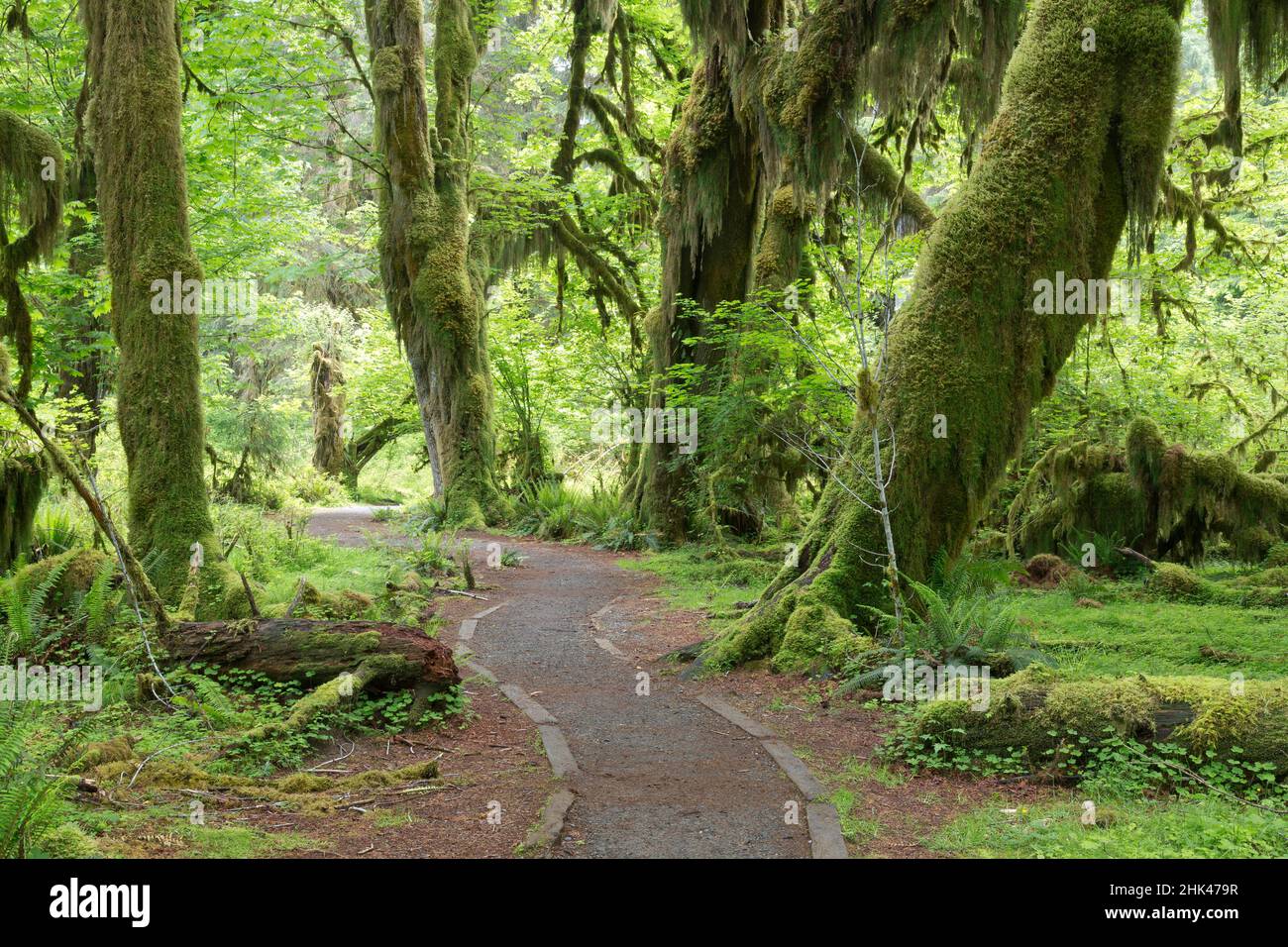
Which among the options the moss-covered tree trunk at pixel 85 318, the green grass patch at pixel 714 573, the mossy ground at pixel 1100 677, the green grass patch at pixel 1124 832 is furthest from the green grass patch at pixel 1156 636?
the moss-covered tree trunk at pixel 85 318

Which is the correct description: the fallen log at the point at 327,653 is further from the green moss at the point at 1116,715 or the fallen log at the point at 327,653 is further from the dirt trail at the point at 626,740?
the green moss at the point at 1116,715

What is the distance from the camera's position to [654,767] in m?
5.74

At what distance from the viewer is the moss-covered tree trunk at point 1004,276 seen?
775 cm

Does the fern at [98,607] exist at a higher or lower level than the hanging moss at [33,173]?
lower

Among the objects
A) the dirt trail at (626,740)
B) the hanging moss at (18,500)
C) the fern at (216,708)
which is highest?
the hanging moss at (18,500)

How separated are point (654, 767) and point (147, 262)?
682 centimetres

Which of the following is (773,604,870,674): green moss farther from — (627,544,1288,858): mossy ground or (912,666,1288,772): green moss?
(912,666,1288,772): green moss

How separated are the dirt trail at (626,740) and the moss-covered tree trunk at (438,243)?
653 cm

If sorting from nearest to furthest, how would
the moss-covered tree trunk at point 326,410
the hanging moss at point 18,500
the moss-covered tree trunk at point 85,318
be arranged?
the hanging moss at point 18,500, the moss-covered tree trunk at point 85,318, the moss-covered tree trunk at point 326,410

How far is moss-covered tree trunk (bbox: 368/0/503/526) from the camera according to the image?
17.1m

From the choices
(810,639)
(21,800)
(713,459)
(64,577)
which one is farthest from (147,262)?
(713,459)

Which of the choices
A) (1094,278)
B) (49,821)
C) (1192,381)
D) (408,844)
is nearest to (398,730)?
(408,844)

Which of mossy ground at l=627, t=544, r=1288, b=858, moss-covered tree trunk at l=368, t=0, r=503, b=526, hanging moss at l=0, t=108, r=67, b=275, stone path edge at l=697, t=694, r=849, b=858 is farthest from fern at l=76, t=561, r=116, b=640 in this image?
moss-covered tree trunk at l=368, t=0, r=503, b=526

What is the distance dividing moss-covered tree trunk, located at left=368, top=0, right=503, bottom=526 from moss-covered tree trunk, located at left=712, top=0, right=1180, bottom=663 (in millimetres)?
11176
